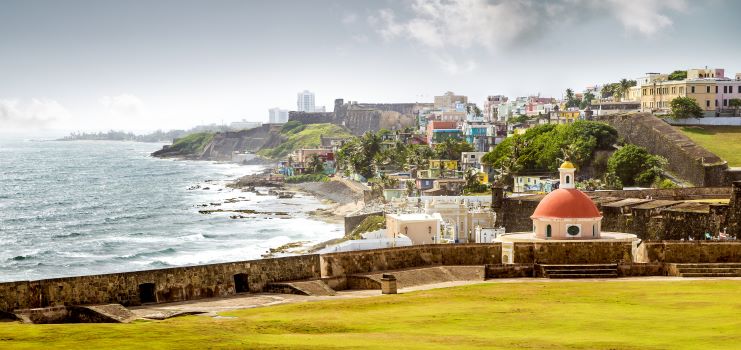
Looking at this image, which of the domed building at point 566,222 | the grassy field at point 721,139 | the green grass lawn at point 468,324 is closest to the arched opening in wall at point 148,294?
the green grass lawn at point 468,324

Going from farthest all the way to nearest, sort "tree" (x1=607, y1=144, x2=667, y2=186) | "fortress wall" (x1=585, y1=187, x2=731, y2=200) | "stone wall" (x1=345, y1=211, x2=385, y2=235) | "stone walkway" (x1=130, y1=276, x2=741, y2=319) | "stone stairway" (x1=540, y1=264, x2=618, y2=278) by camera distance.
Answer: "tree" (x1=607, y1=144, x2=667, y2=186)
"stone wall" (x1=345, y1=211, x2=385, y2=235)
"fortress wall" (x1=585, y1=187, x2=731, y2=200)
"stone stairway" (x1=540, y1=264, x2=618, y2=278)
"stone walkway" (x1=130, y1=276, x2=741, y2=319)

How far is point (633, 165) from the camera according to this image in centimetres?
9719

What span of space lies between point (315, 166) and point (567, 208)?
141 meters

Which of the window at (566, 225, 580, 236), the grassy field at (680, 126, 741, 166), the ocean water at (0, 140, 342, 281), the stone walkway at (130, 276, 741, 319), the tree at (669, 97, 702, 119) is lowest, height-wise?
the ocean water at (0, 140, 342, 281)

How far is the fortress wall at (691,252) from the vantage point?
41219 mm

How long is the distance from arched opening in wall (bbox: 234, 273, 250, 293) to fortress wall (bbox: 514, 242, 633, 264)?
11.2 meters

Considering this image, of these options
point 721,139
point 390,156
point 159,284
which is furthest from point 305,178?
point 159,284

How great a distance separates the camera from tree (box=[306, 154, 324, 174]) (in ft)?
605

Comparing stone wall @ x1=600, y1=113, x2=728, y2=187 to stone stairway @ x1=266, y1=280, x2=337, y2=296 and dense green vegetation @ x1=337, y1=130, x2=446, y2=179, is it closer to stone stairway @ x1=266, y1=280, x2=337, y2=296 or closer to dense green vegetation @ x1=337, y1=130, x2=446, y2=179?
dense green vegetation @ x1=337, y1=130, x2=446, y2=179

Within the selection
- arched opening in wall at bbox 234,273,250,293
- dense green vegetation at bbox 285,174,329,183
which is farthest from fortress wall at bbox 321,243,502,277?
dense green vegetation at bbox 285,174,329,183

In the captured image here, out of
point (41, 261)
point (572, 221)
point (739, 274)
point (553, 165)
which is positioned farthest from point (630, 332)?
point (553, 165)

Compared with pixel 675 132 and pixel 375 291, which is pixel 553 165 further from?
pixel 375 291

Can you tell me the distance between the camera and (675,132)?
10169 cm

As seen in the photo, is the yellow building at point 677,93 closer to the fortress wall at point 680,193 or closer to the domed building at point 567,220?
the fortress wall at point 680,193
